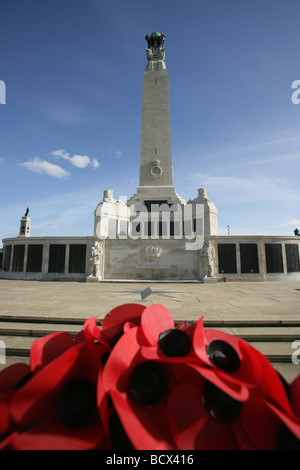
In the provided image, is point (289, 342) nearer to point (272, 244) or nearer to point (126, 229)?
point (272, 244)

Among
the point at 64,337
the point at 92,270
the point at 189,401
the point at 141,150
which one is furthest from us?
the point at 141,150

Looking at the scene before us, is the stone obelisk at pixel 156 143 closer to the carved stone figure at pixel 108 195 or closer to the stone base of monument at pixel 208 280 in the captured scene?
Result: the carved stone figure at pixel 108 195

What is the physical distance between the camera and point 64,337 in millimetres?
1222

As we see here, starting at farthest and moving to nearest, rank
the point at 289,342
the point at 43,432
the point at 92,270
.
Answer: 1. the point at 92,270
2. the point at 289,342
3. the point at 43,432

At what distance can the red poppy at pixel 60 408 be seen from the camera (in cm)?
76

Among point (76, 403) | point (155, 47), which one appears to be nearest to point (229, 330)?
point (76, 403)

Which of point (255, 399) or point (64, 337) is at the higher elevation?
point (64, 337)

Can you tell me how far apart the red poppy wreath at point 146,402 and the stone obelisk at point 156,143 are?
70.5 feet

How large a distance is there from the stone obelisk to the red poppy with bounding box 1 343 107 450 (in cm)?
2157

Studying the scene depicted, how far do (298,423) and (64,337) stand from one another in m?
1.13

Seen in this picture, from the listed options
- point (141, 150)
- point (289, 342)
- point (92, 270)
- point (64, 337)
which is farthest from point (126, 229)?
point (64, 337)

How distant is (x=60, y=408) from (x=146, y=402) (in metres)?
0.34

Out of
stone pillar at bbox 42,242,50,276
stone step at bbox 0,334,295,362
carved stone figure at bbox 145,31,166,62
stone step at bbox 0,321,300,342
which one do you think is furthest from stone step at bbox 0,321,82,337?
carved stone figure at bbox 145,31,166,62

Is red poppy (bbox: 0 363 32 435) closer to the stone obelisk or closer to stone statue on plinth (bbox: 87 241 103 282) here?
stone statue on plinth (bbox: 87 241 103 282)
